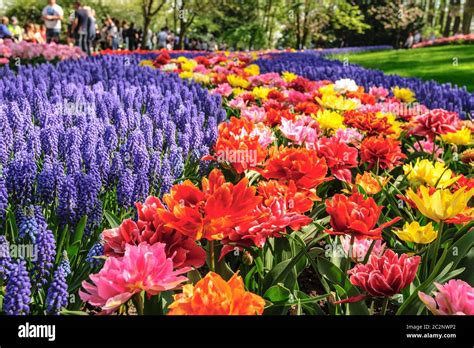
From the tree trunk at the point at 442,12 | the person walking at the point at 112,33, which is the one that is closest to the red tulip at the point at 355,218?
the person walking at the point at 112,33

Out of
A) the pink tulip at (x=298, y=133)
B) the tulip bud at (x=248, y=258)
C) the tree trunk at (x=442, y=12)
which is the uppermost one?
the tree trunk at (x=442, y=12)

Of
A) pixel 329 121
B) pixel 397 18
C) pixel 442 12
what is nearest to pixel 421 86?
pixel 329 121

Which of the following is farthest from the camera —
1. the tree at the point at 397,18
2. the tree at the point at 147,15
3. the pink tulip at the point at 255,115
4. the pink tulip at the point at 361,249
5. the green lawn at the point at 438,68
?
the tree at the point at 397,18

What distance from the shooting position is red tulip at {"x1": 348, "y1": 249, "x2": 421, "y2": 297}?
141 cm

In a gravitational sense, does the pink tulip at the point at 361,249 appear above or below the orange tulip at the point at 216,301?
below

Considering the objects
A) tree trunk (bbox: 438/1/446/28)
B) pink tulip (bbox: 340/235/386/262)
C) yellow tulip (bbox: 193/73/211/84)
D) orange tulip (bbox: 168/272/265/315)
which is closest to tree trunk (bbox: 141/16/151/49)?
yellow tulip (bbox: 193/73/211/84)

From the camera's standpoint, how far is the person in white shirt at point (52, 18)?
1414 cm

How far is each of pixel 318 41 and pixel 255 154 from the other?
39072 millimetres

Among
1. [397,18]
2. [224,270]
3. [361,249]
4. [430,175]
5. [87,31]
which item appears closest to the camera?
[224,270]

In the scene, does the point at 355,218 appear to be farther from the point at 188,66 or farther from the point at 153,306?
the point at 188,66

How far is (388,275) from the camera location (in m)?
1.41

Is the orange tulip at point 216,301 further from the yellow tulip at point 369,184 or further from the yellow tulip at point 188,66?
the yellow tulip at point 188,66

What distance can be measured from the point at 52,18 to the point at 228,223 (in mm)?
14252

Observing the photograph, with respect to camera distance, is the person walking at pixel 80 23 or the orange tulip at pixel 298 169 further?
the person walking at pixel 80 23
